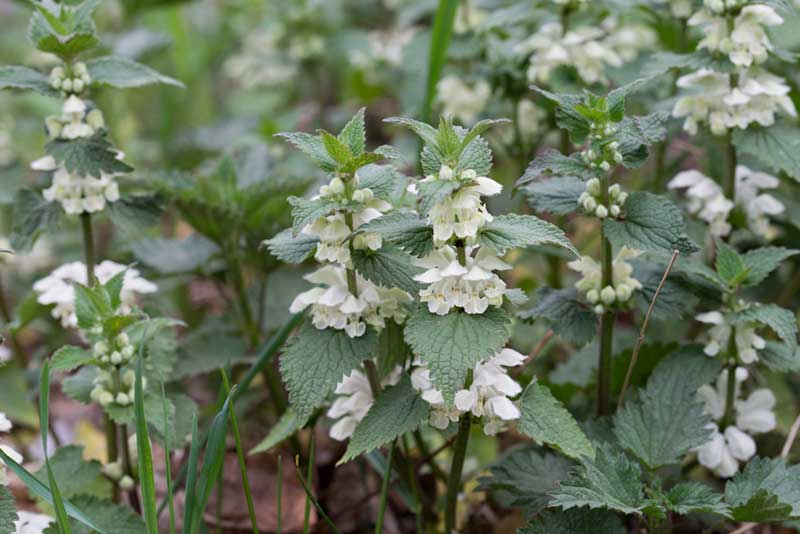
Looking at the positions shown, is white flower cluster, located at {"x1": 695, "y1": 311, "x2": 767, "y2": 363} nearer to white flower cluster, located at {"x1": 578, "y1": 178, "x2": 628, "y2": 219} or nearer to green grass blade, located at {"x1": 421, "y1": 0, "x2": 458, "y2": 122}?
white flower cluster, located at {"x1": 578, "y1": 178, "x2": 628, "y2": 219}

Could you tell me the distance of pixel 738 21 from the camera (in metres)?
2.17

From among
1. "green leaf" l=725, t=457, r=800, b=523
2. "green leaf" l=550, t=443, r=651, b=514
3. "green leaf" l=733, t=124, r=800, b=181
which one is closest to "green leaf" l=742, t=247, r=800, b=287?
"green leaf" l=733, t=124, r=800, b=181

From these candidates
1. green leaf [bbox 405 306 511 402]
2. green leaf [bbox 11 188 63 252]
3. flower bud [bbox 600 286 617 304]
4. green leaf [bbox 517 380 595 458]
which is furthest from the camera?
green leaf [bbox 11 188 63 252]

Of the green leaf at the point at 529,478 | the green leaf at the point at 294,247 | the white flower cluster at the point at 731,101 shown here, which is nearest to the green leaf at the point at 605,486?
the green leaf at the point at 529,478

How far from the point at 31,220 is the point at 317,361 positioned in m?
0.97

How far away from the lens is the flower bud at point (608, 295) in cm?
205

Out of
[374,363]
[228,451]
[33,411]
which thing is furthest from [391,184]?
[33,411]

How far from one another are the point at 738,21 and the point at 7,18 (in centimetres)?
579

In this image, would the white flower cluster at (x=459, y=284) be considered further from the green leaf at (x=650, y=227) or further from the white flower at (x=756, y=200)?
the white flower at (x=756, y=200)

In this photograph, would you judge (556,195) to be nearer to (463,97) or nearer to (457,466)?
(457,466)

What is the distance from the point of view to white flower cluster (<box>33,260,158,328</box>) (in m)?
2.22

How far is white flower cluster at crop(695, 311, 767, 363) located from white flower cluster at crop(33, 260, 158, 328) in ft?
4.37

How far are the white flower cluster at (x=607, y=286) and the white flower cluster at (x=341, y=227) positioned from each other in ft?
1.81

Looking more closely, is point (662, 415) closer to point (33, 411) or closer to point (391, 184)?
point (391, 184)
